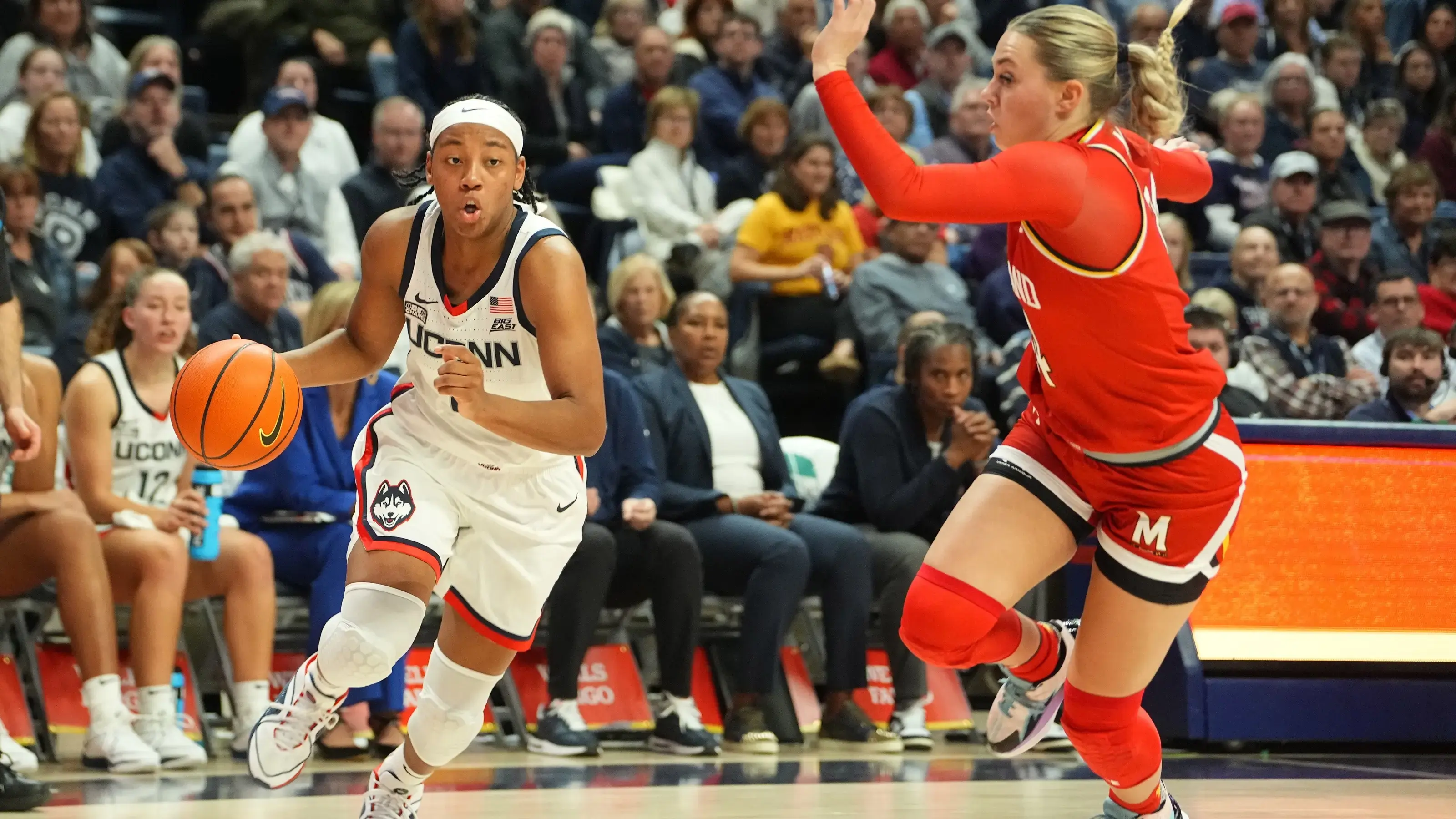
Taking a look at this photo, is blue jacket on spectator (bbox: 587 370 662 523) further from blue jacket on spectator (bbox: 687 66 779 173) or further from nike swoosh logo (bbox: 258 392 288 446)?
blue jacket on spectator (bbox: 687 66 779 173)

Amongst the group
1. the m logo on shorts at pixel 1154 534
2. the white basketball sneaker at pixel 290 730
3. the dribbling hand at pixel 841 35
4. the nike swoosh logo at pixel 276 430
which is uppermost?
the dribbling hand at pixel 841 35

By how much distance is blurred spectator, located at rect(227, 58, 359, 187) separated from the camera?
29.7ft

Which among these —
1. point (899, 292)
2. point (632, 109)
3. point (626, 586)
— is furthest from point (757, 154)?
point (626, 586)

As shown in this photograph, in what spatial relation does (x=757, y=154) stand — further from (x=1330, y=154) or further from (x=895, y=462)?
(x=1330, y=154)

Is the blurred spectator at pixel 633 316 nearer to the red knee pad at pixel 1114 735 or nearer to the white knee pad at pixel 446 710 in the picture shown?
the white knee pad at pixel 446 710

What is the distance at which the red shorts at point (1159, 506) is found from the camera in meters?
4.03

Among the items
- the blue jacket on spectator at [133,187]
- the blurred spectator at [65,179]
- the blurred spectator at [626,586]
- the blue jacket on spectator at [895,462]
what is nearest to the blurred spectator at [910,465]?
the blue jacket on spectator at [895,462]

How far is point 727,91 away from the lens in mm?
10383

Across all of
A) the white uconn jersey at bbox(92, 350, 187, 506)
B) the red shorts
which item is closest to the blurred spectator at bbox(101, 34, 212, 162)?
the white uconn jersey at bbox(92, 350, 187, 506)

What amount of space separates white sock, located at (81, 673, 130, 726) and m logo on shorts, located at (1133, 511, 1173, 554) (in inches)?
146

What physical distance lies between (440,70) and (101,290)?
3279 millimetres

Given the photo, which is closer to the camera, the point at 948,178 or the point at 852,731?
the point at 948,178

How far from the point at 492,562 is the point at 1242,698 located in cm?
352

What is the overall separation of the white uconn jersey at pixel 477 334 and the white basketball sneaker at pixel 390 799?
2.69 ft
